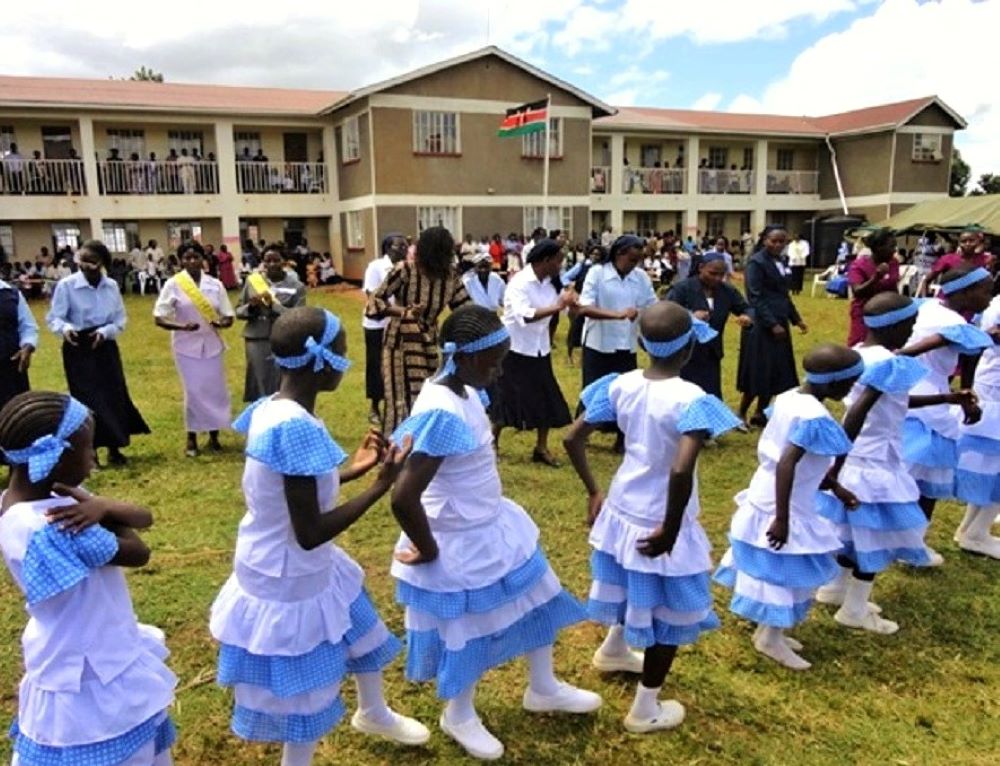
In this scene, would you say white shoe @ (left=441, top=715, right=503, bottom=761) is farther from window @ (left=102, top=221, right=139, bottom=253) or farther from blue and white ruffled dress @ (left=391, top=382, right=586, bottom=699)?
window @ (left=102, top=221, right=139, bottom=253)

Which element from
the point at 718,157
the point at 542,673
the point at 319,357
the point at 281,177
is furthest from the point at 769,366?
the point at 718,157

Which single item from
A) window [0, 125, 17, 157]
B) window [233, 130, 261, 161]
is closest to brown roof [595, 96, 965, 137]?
window [233, 130, 261, 161]

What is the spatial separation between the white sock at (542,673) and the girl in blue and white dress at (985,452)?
2.86 m

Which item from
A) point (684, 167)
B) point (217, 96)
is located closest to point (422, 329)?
point (217, 96)

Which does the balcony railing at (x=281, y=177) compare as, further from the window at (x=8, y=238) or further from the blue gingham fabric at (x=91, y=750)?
the blue gingham fabric at (x=91, y=750)

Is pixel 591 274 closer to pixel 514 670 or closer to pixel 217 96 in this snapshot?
pixel 514 670

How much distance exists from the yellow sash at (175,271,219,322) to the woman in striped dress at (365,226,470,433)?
1.60 m

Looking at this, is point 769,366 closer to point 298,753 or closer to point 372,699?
point 372,699

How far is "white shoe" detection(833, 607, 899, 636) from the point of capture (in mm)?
3826

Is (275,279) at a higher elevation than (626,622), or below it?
higher

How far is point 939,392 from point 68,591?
4.30 m

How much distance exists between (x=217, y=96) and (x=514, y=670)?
82.7 feet

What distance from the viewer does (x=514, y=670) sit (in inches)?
138

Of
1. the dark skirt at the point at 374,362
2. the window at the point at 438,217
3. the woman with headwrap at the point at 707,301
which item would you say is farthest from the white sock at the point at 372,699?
the window at the point at 438,217
